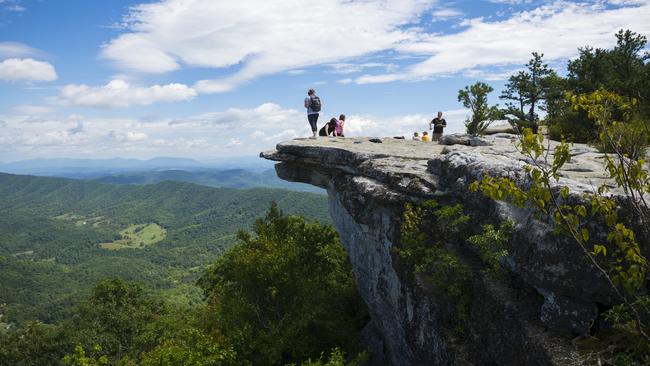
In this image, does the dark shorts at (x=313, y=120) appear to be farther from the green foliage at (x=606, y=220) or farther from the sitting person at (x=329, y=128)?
the green foliage at (x=606, y=220)

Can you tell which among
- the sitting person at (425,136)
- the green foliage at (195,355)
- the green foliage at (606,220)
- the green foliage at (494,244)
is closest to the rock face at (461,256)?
the green foliage at (494,244)

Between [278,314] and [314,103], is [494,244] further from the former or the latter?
[314,103]

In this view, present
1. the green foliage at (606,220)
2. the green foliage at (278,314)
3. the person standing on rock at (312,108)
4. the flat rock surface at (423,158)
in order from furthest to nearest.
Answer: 1. the person standing on rock at (312,108)
2. the green foliage at (278,314)
3. the flat rock surface at (423,158)
4. the green foliage at (606,220)

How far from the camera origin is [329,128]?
29.0 meters

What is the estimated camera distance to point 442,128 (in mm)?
29297

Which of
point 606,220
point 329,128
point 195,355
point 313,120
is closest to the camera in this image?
point 606,220

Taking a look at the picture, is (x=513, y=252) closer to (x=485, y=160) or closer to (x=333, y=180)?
(x=485, y=160)

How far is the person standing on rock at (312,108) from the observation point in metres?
25.1

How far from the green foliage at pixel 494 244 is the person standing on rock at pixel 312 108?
51.2 feet

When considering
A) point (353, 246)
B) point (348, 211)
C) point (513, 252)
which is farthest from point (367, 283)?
point (513, 252)

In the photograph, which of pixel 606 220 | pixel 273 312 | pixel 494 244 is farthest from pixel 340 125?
pixel 606 220

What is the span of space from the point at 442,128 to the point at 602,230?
70.1 ft

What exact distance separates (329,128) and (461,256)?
17.3 metres

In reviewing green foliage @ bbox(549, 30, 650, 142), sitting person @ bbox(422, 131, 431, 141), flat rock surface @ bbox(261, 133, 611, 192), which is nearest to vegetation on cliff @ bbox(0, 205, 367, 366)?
flat rock surface @ bbox(261, 133, 611, 192)
